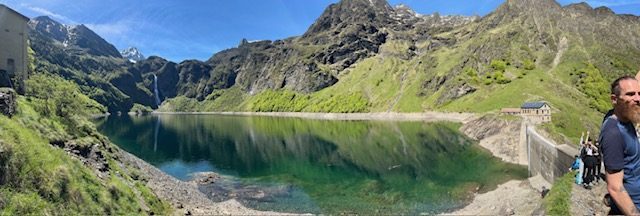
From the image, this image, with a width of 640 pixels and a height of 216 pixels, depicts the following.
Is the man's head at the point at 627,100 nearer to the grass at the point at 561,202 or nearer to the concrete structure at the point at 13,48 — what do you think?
the grass at the point at 561,202

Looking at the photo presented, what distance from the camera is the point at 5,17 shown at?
44.5 metres

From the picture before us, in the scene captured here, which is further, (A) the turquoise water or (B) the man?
(A) the turquoise water

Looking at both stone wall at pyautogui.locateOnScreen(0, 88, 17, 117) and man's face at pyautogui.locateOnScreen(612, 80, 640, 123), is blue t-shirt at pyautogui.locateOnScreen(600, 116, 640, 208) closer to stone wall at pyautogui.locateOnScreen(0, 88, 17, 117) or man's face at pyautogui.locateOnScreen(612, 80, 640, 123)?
man's face at pyautogui.locateOnScreen(612, 80, 640, 123)

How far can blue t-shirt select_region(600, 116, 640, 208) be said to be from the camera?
7496mm

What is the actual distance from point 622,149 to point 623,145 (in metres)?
0.08

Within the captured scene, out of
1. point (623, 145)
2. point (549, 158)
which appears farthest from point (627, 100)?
point (549, 158)

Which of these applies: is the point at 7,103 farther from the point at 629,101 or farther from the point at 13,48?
the point at 629,101

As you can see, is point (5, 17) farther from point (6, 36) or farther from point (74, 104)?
point (74, 104)

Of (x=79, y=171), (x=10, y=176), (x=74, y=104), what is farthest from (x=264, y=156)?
(x=10, y=176)

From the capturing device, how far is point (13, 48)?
1842 inches

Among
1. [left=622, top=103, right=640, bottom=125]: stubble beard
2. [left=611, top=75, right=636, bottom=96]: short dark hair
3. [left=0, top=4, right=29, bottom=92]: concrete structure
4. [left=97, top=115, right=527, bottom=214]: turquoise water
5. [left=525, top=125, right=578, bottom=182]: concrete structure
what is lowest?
[left=97, top=115, right=527, bottom=214]: turquoise water

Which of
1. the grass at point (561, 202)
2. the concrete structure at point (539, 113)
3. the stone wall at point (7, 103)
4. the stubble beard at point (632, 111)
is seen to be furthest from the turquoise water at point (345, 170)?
the stubble beard at point (632, 111)

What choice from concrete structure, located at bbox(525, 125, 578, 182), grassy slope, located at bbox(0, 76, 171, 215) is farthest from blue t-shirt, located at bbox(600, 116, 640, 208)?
concrete structure, located at bbox(525, 125, 578, 182)

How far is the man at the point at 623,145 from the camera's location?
7516mm
